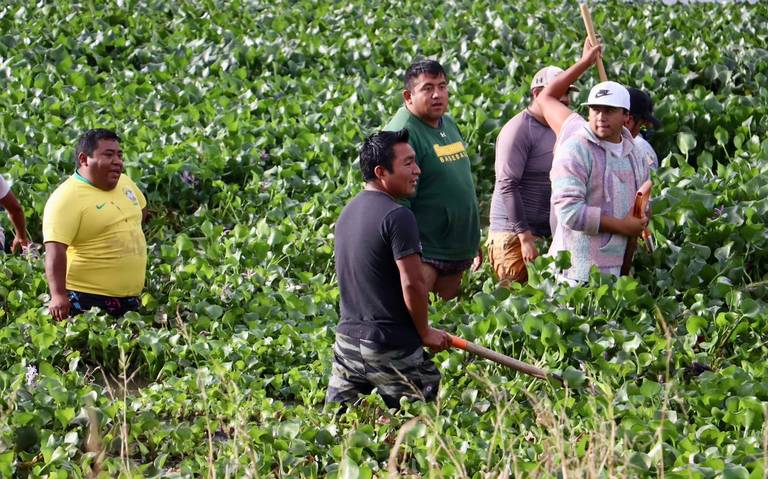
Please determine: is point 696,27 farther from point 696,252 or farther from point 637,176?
point 637,176

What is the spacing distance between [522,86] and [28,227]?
454 cm

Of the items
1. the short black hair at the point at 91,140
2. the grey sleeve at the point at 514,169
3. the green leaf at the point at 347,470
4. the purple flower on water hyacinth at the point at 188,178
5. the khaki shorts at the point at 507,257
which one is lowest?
the green leaf at the point at 347,470

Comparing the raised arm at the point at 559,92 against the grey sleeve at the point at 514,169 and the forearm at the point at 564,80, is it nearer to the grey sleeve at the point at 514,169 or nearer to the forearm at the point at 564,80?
the forearm at the point at 564,80

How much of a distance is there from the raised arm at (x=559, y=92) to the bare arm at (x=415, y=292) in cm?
164

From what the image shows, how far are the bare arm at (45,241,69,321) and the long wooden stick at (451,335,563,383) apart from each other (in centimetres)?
240

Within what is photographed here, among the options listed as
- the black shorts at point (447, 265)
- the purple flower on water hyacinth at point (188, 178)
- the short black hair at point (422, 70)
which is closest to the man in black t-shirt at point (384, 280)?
the short black hair at point (422, 70)

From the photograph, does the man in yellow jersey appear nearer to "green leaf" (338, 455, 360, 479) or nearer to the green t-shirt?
the green t-shirt

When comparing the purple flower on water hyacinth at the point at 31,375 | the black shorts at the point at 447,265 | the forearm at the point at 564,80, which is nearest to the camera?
the purple flower on water hyacinth at the point at 31,375

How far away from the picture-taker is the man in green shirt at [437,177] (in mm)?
6656

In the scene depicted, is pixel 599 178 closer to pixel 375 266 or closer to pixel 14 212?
pixel 375 266

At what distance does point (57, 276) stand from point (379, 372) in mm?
2246

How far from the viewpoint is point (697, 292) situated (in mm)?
7254

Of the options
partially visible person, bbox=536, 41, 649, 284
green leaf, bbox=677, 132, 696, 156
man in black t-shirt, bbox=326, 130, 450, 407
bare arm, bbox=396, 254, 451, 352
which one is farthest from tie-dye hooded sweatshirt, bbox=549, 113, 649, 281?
green leaf, bbox=677, 132, 696, 156

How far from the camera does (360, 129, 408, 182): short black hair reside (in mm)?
5449
